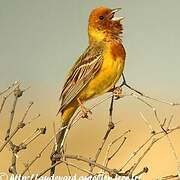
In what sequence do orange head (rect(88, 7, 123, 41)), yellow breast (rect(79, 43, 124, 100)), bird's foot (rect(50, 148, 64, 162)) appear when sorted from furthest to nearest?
orange head (rect(88, 7, 123, 41)) → yellow breast (rect(79, 43, 124, 100)) → bird's foot (rect(50, 148, 64, 162))

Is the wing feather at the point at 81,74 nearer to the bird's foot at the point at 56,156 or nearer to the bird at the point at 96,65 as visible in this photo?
the bird at the point at 96,65

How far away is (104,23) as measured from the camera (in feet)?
9.07

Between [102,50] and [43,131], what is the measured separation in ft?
4.50

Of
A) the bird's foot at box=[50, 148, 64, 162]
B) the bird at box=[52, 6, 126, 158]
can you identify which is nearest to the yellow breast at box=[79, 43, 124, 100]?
the bird at box=[52, 6, 126, 158]

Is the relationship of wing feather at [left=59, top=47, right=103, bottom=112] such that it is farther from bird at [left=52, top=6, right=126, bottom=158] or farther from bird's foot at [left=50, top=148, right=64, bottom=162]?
bird's foot at [left=50, top=148, right=64, bottom=162]

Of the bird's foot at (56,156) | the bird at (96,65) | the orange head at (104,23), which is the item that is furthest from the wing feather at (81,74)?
the bird's foot at (56,156)

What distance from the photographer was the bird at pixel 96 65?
256 cm

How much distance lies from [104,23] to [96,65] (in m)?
0.30

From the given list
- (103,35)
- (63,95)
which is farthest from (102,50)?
(63,95)

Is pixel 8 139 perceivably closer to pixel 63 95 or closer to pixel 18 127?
pixel 18 127

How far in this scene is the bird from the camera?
101 inches

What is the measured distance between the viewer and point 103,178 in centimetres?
137

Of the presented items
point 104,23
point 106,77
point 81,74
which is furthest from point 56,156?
point 104,23

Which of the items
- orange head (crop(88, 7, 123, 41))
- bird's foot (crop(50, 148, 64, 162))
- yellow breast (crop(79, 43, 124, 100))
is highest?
orange head (crop(88, 7, 123, 41))
